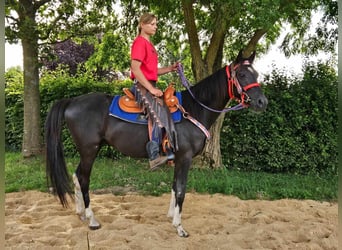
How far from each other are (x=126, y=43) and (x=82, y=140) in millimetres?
5000

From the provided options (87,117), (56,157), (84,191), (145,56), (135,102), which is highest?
(145,56)

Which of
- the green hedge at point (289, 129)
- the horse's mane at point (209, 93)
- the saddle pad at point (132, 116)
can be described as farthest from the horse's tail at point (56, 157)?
the green hedge at point (289, 129)

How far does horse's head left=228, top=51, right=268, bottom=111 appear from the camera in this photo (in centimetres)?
346

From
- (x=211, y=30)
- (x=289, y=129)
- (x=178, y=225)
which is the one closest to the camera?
(x=178, y=225)

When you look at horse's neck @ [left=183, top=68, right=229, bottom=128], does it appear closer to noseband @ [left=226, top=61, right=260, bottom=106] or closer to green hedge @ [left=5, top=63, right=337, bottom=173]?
noseband @ [left=226, top=61, right=260, bottom=106]

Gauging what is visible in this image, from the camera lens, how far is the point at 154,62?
3.66m

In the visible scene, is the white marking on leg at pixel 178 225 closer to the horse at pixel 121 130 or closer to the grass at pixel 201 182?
the horse at pixel 121 130

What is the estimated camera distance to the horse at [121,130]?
12.0ft

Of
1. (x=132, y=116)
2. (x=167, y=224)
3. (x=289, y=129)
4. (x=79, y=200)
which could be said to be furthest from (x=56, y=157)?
(x=289, y=129)

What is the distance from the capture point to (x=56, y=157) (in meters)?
3.79

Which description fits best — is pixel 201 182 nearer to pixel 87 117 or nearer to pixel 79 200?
pixel 79 200

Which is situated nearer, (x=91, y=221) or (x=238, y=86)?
(x=238, y=86)

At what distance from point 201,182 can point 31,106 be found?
4.66m

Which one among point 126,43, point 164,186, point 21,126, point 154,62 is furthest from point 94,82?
point 154,62
